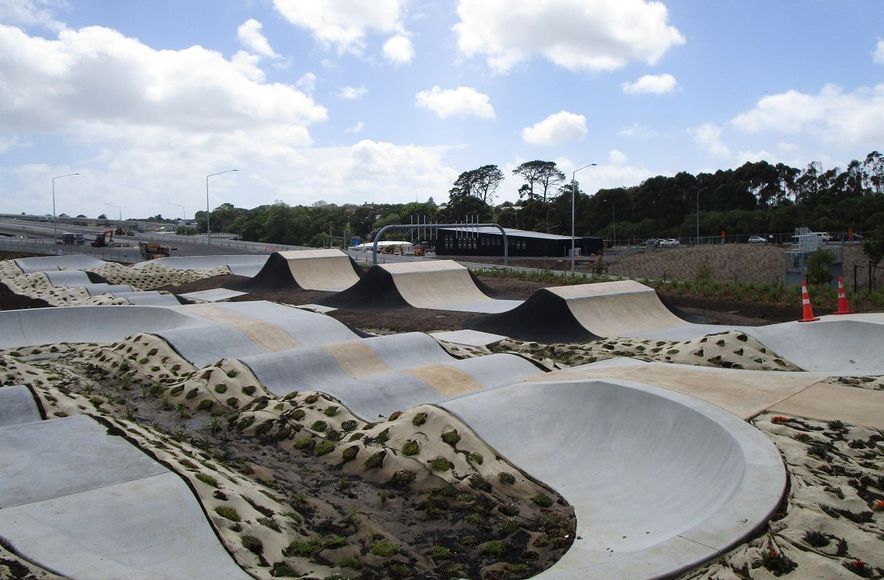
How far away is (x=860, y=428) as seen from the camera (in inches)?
281

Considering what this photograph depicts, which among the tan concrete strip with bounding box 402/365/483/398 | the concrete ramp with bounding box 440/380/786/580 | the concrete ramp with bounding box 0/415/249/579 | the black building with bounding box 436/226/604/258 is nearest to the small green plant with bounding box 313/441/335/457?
the concrete ramp with bounding box 440/380/786/580

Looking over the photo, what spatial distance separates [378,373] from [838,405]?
22.2 ft

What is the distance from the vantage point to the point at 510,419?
28.3 feet

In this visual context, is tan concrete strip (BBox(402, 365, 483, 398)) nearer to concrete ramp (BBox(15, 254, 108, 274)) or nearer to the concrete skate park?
the concrete skate park

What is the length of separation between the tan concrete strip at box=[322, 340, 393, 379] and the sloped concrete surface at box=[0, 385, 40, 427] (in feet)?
14.8

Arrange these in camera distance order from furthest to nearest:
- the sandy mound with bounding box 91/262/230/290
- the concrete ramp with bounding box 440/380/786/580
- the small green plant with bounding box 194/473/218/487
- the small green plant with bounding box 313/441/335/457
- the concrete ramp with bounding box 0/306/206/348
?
the sandy mound with bounding box 91/262/230/290 → the concrete ramp with bounding box 0/306/206/348 → the small green plant with bounding box 313/441/335/457 → the small green plant with bounding box 194/473/218/487 → the concrete ramp with bounding box 440/380/786/580

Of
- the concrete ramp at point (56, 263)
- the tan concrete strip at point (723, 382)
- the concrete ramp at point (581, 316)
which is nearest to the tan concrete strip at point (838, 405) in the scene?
the tan concrete strip at point (723, 382)

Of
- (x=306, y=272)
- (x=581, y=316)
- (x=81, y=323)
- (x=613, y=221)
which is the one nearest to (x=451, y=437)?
(x=581, y=316)

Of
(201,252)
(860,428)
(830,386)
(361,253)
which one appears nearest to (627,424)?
(860,428)

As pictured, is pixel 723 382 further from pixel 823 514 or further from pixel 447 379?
pixel 447 379

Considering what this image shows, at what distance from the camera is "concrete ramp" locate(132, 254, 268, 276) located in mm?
37125

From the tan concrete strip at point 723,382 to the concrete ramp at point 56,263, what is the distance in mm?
31805

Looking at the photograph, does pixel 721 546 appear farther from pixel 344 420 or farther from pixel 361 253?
pixel 361 253

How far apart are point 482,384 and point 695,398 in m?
3.86
